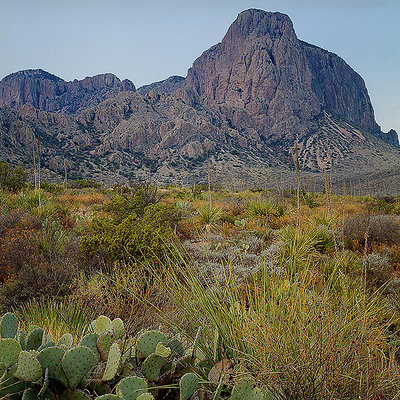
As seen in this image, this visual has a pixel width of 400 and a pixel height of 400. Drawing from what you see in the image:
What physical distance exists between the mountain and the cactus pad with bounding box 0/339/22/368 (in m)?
31.1

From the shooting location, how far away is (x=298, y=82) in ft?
433

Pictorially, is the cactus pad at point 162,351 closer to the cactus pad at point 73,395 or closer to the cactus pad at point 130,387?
the cactus pad at point 130,387

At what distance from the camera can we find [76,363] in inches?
55.5

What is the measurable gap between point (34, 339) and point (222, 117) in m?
113

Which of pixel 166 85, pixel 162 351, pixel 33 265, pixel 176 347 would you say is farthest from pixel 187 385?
pixel 166 85

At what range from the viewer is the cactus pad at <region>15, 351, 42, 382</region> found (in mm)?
1298

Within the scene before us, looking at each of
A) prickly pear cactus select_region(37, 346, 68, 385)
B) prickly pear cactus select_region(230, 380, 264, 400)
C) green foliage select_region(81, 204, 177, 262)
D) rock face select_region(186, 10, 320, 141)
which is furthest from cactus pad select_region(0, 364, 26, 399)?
rock face select_region(186, 10, 320, 141)

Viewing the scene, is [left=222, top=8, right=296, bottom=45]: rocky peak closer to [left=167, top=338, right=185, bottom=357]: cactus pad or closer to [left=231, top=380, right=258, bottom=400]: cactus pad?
[left=167, top=338, right=185, bottom=357]: cactus pad

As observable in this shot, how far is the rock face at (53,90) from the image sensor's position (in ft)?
510

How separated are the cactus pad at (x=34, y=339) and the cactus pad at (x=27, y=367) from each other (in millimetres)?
385

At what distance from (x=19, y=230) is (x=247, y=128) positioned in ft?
358

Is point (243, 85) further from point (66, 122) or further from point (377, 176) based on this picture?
point (377, 176)

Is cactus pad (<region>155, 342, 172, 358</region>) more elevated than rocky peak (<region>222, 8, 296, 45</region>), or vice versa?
rocky peak (<region>222, 8, 296, 45</region>)

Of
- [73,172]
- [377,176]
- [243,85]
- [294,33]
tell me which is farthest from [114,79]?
[377,176]
